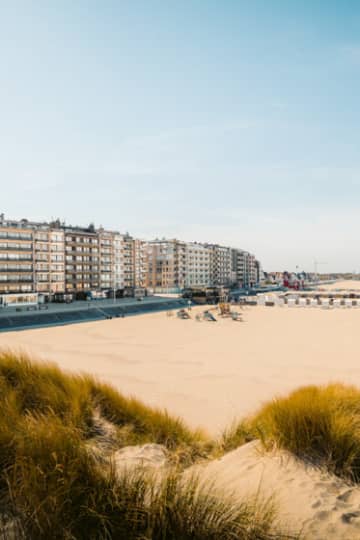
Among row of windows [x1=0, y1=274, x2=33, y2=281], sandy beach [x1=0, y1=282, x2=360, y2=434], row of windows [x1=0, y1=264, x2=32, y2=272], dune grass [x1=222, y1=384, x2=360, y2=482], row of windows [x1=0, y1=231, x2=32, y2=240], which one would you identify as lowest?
sandy beach [x1=0, y1=282, x2=360, y2=434]

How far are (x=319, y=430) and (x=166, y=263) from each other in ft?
387

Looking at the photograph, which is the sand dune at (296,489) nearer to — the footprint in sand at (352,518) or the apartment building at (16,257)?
the footprint in sand at (352,518)

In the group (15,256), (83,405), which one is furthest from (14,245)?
(83,405)

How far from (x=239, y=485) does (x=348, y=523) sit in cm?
127

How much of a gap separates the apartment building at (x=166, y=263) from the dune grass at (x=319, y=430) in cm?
11509

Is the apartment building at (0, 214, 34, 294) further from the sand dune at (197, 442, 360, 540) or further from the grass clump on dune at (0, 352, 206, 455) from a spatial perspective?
the sand dune at (197, 442, 360, 540)

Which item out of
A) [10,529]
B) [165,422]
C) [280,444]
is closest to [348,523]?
[280,444]

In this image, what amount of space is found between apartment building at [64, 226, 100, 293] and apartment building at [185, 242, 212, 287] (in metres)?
47.8

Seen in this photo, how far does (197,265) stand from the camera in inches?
5212

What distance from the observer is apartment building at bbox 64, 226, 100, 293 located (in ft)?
259

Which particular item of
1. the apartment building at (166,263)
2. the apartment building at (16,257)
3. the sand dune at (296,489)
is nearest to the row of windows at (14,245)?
the apartment building at (16,257)

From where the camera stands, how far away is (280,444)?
5.27 meters

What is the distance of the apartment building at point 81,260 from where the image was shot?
3103 inches

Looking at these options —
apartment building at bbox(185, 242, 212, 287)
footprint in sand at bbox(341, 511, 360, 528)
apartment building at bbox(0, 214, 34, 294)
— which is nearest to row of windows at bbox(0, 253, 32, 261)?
apartment building at bbox(0, 214, 34, 294)
